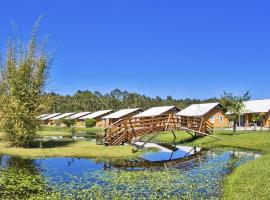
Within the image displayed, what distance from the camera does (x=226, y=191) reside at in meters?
17.4

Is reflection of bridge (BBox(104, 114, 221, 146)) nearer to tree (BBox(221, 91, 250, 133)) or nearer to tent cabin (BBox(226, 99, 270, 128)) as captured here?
tree (BBox(221, 91, 250, 133))

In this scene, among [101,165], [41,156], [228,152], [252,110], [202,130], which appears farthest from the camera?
[252,110]

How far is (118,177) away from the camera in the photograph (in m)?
21.2

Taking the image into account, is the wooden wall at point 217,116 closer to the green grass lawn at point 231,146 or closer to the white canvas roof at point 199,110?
the white canvas roof at point 199,110

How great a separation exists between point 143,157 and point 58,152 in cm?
708

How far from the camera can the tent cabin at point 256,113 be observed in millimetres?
65750

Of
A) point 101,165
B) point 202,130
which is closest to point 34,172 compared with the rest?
point 101,165

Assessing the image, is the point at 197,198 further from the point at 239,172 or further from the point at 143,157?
the point at 143,157

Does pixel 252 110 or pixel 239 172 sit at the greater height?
pixel 252 110

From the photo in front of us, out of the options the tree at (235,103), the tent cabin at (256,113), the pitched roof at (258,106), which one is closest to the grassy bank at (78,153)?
the tree at (235,103)

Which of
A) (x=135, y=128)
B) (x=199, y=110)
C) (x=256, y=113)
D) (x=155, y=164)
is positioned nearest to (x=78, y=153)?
(x=155, y=164)

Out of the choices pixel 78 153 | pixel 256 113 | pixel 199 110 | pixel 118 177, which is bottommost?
pixel 118 177

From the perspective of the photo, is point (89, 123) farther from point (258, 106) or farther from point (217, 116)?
point (258, 106)

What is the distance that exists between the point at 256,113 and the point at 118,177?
50.2 meters
